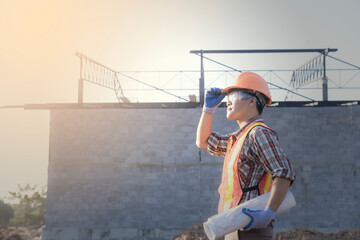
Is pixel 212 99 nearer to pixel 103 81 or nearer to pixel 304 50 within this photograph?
pixel 304 50

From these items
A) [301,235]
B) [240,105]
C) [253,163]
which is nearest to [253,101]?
[240,105]

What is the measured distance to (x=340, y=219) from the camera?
1127 cm

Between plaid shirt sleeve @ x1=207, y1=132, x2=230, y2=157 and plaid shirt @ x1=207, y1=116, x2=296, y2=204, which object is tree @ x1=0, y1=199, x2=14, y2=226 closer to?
plaid shirt sleeve @ x1=207, y1=132, x2=230, y2=157

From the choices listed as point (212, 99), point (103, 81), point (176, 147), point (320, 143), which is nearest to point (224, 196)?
point (212, 99)

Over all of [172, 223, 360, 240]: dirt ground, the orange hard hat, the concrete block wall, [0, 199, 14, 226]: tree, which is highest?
the orange hard hat

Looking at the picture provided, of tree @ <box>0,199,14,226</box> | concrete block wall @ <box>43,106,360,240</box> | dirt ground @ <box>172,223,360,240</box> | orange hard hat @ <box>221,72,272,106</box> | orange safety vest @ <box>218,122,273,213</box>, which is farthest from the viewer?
tree @ <box>0,199,14,226</box>

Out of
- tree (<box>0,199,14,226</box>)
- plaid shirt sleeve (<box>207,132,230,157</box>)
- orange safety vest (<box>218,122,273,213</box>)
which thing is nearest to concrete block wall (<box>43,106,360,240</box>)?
plaid shirt sleeve (<box>207,132,230,157</box>)

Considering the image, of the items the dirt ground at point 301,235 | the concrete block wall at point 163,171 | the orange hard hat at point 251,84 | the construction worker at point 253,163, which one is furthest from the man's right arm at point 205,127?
the concrete block wall at point 163,171

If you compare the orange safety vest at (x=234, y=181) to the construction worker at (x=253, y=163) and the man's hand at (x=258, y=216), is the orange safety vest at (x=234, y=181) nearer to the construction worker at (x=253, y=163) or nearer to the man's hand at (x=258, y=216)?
the construction worker at (x=253, y=163)

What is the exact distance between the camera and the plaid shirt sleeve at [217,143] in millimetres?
3184

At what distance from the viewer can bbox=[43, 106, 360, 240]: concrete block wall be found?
11109 mm

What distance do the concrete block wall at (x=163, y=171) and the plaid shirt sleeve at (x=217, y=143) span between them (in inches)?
310

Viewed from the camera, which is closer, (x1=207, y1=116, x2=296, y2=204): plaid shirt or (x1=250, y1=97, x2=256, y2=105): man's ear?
(x1=207, y1=116, x2=296, y2=204): plaid shirt

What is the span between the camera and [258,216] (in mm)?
2488
